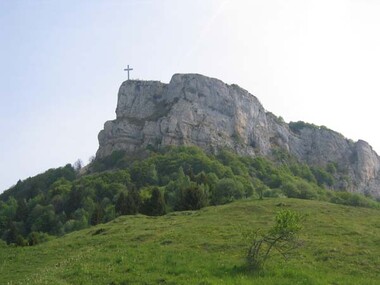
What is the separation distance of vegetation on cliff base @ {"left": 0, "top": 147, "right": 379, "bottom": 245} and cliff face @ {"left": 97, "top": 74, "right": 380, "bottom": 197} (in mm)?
7445

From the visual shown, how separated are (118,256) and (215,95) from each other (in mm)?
136331

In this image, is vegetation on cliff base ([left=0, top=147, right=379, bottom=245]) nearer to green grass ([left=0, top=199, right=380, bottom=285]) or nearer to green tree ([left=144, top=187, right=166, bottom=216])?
green tree ([left=144, top=187, right=166, bottom=216])

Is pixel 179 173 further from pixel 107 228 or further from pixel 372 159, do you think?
pixel 372 159

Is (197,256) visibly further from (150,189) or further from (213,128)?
(213,128)

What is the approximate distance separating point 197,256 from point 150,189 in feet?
239

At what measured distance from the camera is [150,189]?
103 m

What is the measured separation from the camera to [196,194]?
243 feet

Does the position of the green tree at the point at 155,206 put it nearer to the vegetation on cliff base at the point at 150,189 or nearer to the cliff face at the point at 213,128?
the vegetation on cliff base at the point at 150,189

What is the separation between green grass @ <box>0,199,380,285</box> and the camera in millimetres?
25127

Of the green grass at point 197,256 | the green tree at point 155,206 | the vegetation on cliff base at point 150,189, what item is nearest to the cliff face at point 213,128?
the vegetation on cliff base at point 150,189

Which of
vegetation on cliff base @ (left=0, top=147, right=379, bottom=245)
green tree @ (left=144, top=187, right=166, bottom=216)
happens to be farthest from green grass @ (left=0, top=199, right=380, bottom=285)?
vegetation on cliff base @ (left=0, top=147, right=379, bottom=245)

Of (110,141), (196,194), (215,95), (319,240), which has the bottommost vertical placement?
(319,240)

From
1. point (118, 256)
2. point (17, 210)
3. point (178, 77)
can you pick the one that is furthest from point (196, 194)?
point (178, 77)

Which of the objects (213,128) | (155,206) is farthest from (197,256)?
(213,128)
